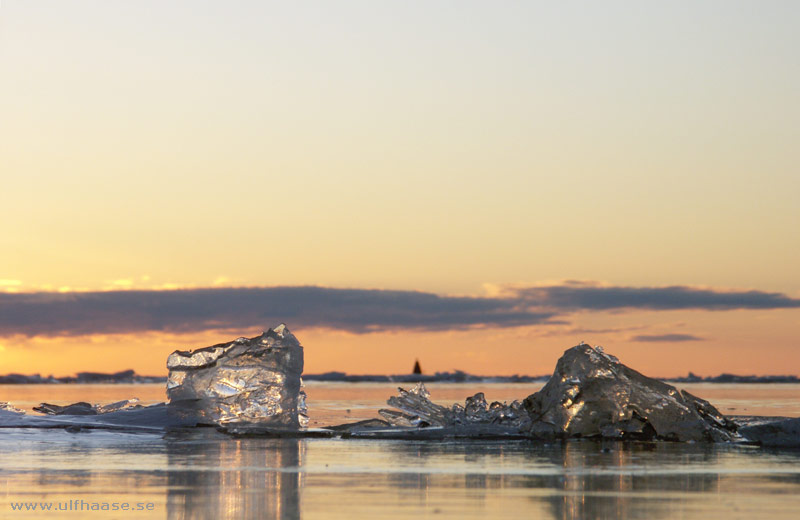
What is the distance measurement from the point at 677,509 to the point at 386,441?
8.79 metres

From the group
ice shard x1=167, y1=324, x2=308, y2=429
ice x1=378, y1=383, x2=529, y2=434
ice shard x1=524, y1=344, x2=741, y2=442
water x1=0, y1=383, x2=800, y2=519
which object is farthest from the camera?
ice shard x1=167, y1=324, x2=308, y2=429

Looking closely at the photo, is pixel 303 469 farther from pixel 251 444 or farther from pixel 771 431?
pixel 771 431

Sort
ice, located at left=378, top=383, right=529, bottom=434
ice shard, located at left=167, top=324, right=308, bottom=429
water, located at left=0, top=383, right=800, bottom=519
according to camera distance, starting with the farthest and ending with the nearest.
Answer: ice shard, located at left=167, top=324, right=308, bottom=429, ice, located at left=378, top=383, right=529, bottom=434, water, located at left=0, top=383, right=800, bottom=519

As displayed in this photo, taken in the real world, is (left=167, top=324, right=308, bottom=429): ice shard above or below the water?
above

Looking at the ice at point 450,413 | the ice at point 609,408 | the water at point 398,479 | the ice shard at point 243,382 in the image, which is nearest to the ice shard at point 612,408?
the ice at point 609,408

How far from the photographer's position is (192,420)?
21953 millimetres

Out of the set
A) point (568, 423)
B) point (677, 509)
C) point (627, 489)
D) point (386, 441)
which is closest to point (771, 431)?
point (568, 423)

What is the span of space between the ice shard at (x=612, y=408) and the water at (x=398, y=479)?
1.12m

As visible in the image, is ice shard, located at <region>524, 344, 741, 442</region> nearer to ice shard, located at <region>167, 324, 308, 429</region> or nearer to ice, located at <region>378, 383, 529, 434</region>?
ice, located at <region>378, 383, 529, 434</region>

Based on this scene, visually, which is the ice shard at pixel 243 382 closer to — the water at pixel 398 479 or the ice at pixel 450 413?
the ice at pixel 450 413

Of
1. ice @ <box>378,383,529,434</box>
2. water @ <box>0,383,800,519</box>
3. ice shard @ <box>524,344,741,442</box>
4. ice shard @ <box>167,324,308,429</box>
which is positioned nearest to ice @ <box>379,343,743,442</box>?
ice shard @ <box>524,344,741,442</box>

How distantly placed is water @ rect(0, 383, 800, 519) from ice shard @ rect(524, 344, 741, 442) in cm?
112

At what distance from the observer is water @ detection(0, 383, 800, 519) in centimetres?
961

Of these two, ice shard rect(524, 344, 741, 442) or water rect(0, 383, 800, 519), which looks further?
ice shard rect(524, 344, 741, 442)
